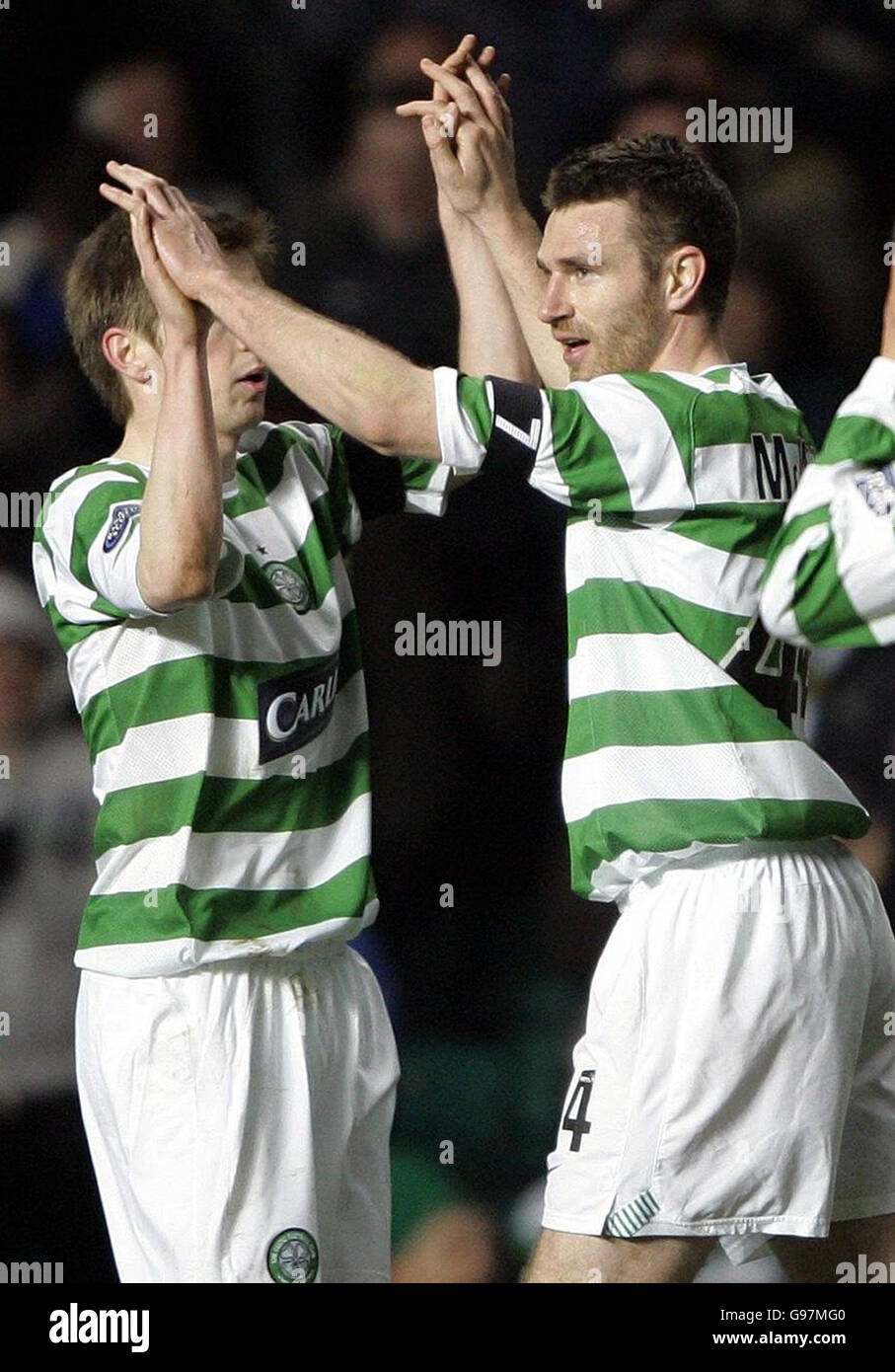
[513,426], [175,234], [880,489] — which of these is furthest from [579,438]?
[175,234]

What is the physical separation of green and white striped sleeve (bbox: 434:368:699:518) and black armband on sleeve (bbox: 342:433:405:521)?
40 cm

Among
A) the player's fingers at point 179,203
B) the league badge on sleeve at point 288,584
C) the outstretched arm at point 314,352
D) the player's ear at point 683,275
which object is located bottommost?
the league badge on sleeve at point 288,584

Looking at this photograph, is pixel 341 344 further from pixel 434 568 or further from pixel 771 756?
pixel 434 568

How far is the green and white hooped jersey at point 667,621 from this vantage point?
6.89 ft

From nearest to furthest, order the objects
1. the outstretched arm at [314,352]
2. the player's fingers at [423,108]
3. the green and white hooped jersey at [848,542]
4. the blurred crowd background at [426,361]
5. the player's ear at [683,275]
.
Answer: the green and white hooped jersey at [848,542] < the outstretched arm at [314,352] < the player's ear at [683,275] < the player's fingers at [423,108] < the blurred crowd background at [426,361]

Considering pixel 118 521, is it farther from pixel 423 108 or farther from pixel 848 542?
pixel 848 542

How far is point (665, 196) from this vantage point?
7.51 feet

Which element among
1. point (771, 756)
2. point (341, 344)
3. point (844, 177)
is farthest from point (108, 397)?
point (844, 177)

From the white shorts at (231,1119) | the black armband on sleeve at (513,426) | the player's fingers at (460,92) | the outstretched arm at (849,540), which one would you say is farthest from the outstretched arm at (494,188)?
the white shorts at (231,1119)

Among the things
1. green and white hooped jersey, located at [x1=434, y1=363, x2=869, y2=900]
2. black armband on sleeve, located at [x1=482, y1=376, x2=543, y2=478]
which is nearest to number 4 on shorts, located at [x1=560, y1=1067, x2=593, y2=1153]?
green and white hooped jersey, located at [x1=434, y1=363, x2=869, y2=900]

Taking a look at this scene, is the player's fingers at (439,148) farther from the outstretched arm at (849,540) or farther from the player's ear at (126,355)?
the outstretched arm at (849,540)

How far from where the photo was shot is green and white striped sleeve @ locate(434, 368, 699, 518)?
2053 mm

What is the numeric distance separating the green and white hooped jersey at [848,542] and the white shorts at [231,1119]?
29.5 inches

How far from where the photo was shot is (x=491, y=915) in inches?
115
